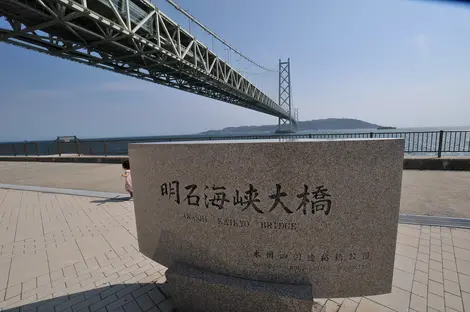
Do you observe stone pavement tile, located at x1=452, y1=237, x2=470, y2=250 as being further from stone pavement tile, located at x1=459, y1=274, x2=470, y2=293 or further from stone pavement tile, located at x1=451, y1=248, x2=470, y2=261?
stone pavement tile, located at x1=459, y1=274, x2=470, y2=293

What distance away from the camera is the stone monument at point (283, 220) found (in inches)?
64.1

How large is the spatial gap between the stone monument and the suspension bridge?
12544mm

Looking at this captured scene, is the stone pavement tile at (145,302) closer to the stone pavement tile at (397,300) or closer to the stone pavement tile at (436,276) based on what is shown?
the stone pavement tile at (397,300)

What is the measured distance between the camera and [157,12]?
53.7 ft

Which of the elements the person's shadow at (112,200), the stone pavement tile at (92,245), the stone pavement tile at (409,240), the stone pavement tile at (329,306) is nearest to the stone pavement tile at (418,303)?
the stone pavement tile at (329,306)

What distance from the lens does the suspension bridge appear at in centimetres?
1049

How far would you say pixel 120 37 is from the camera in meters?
14.0

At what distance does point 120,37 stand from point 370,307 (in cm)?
1724

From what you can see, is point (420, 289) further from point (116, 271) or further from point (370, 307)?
point (116, 271)

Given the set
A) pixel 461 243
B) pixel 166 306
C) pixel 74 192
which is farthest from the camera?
pixel 74 192

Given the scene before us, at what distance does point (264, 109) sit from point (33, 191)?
132ft

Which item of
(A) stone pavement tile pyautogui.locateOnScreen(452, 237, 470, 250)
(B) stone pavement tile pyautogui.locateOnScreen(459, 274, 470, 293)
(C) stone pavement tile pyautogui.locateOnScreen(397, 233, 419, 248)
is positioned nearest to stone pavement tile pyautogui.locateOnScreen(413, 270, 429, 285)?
(B) stone pavement tile pyautogui.locateOnScreen(459, 274, 470, 293)

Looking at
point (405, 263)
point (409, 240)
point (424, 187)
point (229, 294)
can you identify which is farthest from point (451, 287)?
point (424, 187)

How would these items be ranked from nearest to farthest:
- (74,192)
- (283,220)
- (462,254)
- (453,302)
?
(283,220) < (453,302) < (462,254) < (74,192)
